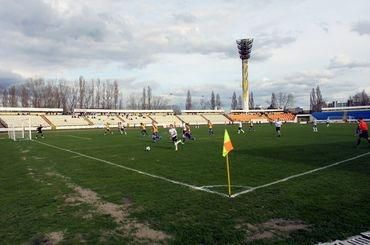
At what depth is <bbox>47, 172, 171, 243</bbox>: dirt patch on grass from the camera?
7610 millimetres

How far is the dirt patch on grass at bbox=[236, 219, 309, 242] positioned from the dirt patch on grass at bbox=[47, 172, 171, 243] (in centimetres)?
171

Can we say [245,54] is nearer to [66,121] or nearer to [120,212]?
[66,121]

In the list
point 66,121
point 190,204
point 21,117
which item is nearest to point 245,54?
point 66,121

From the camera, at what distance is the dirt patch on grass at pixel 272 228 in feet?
24.3

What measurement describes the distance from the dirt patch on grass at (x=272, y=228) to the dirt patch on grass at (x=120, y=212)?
1.71m

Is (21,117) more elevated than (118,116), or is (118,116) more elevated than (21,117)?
(21,117)

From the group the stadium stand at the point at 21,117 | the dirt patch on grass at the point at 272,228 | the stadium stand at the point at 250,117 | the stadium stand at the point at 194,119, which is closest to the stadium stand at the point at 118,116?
the stadium stand at the point at 194,119

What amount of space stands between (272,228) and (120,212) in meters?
3.94

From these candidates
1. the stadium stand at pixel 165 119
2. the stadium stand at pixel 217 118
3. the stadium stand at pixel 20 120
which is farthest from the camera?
the stadium stand at pixel 217 118

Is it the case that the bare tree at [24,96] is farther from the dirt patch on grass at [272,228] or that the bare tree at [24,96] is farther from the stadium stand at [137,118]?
the dirt patch on grass at [272,228]

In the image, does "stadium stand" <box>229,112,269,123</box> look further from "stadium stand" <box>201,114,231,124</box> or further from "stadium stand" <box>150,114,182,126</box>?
"stadium stand" <box>150,114,182,126</box>

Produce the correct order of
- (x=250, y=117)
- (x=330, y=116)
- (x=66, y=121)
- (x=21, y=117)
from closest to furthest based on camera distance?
(x=21, y=117) < (x=66, y=121) < (x=330, y=116) < (x=250, y=117)

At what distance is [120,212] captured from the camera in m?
9.56

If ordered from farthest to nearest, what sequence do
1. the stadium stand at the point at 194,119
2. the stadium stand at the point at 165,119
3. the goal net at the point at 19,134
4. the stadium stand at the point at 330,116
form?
the stadium stand at the point at 194,119 → the stadium stand at the point at 330,116 → the stadium stand at the point at 165,119 → the goal net at the point at 19,134
